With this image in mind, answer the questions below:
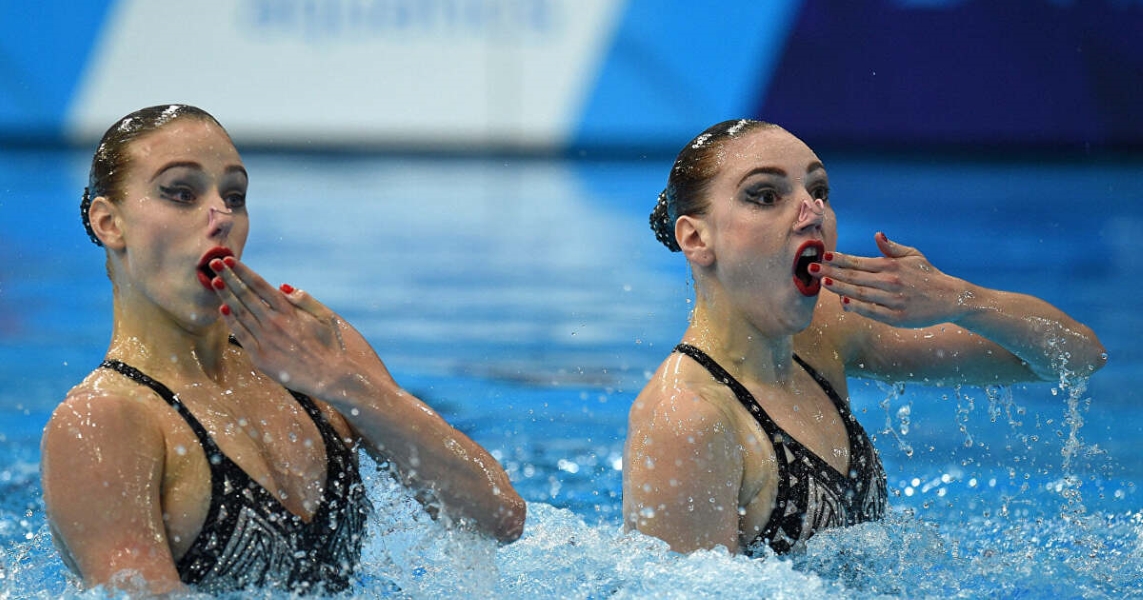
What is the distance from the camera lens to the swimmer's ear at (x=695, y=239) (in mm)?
3436

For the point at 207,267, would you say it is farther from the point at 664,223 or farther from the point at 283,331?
the point at 664,223

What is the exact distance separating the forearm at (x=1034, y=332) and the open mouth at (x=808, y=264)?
1.35 feet

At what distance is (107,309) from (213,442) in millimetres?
6019

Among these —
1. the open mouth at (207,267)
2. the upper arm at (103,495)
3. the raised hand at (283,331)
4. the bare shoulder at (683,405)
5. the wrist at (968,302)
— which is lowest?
the upper arm at (103,495)

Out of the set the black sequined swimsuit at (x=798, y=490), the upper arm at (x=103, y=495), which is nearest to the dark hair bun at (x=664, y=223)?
the black sequined swimsuit at (x=798, y=490)

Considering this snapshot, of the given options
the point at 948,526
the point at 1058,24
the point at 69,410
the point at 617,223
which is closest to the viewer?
the point at 69,410

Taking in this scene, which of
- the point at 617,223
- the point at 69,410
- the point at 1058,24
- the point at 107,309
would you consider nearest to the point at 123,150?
the point at 69,410

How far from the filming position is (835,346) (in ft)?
12.8

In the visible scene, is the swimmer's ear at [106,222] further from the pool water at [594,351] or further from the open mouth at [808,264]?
the open mouth at [808,264]

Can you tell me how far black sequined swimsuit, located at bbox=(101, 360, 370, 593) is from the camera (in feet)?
9.80

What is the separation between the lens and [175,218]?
2.99 metres

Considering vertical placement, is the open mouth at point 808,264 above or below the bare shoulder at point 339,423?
above

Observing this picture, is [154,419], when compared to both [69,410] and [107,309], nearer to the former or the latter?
[69,410]

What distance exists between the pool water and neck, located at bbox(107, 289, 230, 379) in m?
0.47
